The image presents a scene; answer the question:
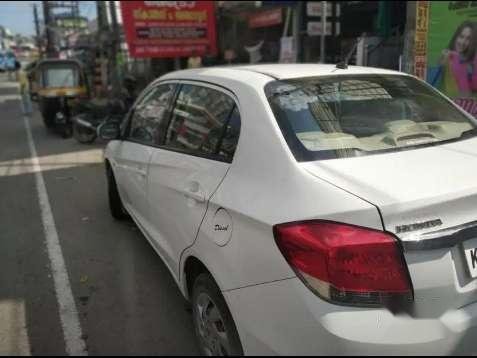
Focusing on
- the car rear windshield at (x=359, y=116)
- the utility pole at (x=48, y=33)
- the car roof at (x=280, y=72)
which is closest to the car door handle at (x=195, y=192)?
the car rear windshield at (x=359, y=116)

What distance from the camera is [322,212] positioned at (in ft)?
6.60

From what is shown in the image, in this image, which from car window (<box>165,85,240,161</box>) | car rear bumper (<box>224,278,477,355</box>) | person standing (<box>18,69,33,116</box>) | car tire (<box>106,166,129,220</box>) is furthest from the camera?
person standing (<box>18,69,33,116</box>)

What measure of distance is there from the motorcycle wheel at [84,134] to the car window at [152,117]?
24.3 feet

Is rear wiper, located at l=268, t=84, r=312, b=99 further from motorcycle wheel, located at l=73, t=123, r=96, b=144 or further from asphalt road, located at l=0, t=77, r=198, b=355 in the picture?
motorcycle wheel, located at l=73, t=123, r=96, b=144

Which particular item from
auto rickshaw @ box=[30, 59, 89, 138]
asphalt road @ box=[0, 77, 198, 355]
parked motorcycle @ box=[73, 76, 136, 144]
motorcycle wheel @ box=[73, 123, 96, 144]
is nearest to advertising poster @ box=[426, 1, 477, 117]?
asphalt road @ box=[0, 77, 198, 355]

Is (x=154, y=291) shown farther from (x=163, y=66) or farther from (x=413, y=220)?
(x=163, y=66)

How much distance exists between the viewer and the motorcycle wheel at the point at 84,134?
1171 centimetres

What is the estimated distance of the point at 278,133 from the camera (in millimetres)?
2461

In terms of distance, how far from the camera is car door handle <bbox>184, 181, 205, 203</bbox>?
8.93 ft

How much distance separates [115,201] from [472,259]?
4129mm

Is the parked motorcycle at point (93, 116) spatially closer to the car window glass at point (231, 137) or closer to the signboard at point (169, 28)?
the signboard at point (169, 28)

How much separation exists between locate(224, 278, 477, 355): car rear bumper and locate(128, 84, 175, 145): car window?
1.98m

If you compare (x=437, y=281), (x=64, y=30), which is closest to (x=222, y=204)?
(x=437, y=281)

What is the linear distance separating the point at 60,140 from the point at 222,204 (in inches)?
435
